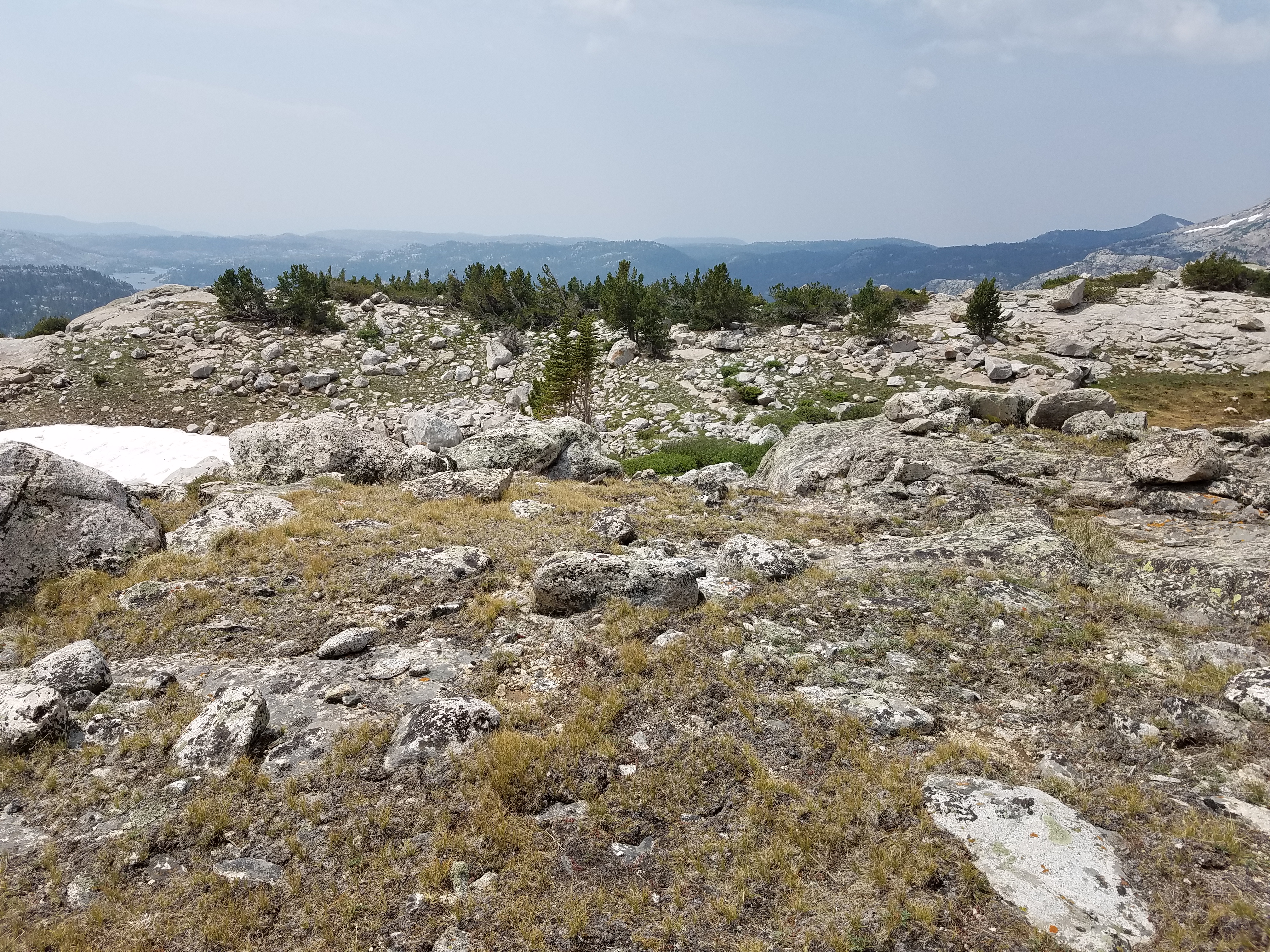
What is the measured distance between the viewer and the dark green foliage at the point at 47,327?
144 ft

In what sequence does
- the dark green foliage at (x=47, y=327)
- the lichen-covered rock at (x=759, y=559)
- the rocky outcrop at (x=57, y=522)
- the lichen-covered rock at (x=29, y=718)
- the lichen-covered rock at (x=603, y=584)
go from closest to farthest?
1. the lichen-covered rock at (x=29, y=718)
2. the lichen-covered rock at (x=603, y=584)
3. the rocky outcrop at (x=57, y=522)
4. the lichen-covered rock at (x=759, y=559)
5. the dark green foliage at (x=47, y=327)

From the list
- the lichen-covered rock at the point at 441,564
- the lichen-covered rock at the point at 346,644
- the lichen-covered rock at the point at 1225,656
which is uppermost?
the lichen-covered rock at the point at 1225,656

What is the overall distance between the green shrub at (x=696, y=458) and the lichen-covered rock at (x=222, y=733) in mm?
18586

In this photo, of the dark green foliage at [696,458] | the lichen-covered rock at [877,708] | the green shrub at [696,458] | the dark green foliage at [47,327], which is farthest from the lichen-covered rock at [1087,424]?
the dark green foliage at [47,327]

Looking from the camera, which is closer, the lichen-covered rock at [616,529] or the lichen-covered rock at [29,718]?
the lichen-covered rock at [29,718]

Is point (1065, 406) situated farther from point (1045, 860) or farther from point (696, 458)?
point (1045, 860)

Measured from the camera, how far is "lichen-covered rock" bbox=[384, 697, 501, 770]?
6.70m

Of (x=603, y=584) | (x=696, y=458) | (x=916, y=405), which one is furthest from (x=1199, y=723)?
(x=696, y=458)

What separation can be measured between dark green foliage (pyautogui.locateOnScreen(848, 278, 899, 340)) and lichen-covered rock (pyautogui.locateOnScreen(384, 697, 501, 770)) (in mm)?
41960

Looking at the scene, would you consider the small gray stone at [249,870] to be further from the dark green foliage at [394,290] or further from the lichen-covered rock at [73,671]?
the dark green foliage at [394,290]

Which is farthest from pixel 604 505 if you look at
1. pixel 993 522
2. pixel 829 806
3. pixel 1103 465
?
pixel 1103 465

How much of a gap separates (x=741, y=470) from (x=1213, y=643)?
14572mm

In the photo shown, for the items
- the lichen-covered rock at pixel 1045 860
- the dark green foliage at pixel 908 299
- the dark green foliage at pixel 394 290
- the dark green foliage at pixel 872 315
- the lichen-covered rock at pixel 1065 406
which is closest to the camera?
the lichen-covered rock at pixel 1045 860

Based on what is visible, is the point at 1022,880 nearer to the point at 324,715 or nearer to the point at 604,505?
the point at 324,715
